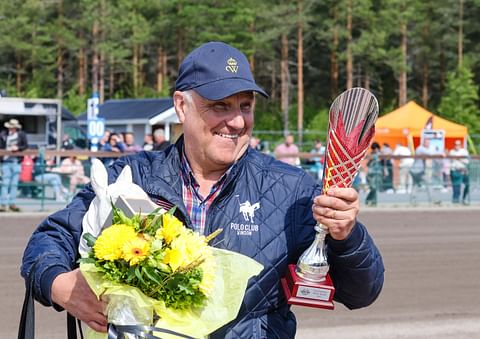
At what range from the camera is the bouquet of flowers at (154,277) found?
2.38 metres

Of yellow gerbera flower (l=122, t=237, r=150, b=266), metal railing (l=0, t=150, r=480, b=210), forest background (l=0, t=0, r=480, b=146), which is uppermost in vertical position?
forest background (l=0, t=0, r=480, b=146)

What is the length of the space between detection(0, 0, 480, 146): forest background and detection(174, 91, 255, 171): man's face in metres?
44.9

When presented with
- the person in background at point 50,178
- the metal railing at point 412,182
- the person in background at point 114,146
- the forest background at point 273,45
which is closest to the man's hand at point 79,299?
the person in background at point 50,178

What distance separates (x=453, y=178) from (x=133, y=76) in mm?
46218

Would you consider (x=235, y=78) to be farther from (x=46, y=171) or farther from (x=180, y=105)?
(x=46, y=171)

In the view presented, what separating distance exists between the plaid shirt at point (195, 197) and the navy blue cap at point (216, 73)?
288 millimetres

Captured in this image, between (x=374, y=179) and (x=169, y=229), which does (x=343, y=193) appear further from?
(x=374, y=179)

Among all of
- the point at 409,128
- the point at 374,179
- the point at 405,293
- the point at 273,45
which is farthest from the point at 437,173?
the point at 273,45

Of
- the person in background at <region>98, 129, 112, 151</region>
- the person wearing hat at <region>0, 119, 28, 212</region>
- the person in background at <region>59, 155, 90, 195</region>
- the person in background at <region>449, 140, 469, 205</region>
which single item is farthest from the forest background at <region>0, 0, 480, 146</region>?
the person wearing hat at <region>0, 119, 28, 212</region>

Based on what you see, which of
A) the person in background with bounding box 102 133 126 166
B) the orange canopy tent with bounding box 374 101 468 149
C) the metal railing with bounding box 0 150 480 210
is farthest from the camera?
the orange canopy tent with bounding box 374 101 468 149

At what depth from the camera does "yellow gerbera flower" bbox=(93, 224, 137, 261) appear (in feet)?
7.78

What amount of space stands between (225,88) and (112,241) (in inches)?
29.2

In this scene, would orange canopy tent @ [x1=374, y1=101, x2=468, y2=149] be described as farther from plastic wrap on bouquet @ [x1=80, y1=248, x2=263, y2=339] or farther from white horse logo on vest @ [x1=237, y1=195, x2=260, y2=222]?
plastic wrap on bouquet @ [x1=80, y1=248, x2=263, y2=339]

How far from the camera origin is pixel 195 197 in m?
3.03
